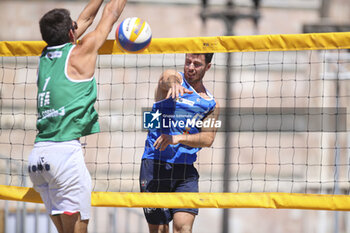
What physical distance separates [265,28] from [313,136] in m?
2.79

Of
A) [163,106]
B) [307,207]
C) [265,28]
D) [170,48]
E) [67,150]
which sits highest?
[265,28]

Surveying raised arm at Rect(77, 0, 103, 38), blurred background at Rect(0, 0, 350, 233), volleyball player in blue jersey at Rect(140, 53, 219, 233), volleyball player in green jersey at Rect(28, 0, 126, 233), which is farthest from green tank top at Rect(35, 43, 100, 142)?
blurred background at Rect(0, 0, 350, 233)

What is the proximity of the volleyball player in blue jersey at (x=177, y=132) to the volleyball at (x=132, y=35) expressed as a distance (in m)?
0.60

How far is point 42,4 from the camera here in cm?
1250

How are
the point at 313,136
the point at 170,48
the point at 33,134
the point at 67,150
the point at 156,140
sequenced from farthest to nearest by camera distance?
the point at 313,136 < the point at 33,134 < the point at 170,48 < the point at 156,140 < the point at 67,150

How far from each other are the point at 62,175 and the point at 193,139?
4.67 ft

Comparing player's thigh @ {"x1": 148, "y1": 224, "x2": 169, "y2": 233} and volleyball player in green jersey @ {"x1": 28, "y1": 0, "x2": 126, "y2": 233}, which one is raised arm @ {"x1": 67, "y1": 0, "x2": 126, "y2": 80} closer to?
volleyball player in green jersey @ {"x1": 28, "y1": 0, "x2": 126, "y2": 233}

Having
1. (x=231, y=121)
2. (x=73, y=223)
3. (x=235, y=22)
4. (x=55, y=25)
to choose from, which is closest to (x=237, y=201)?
(x=73, y=223)

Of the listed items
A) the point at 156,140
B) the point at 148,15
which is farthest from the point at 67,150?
the point at 148,15

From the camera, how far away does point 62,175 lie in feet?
12.9

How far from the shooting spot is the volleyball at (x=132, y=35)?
4.49 m

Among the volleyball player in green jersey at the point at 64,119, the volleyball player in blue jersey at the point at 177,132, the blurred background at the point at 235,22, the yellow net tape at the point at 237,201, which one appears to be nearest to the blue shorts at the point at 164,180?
the volleyball player in blue jersey at the point at 177,132

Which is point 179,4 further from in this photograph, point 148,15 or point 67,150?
point 67,150

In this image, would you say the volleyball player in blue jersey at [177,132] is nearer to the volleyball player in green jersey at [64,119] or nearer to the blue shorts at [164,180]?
the blue shorts at [164,180]
